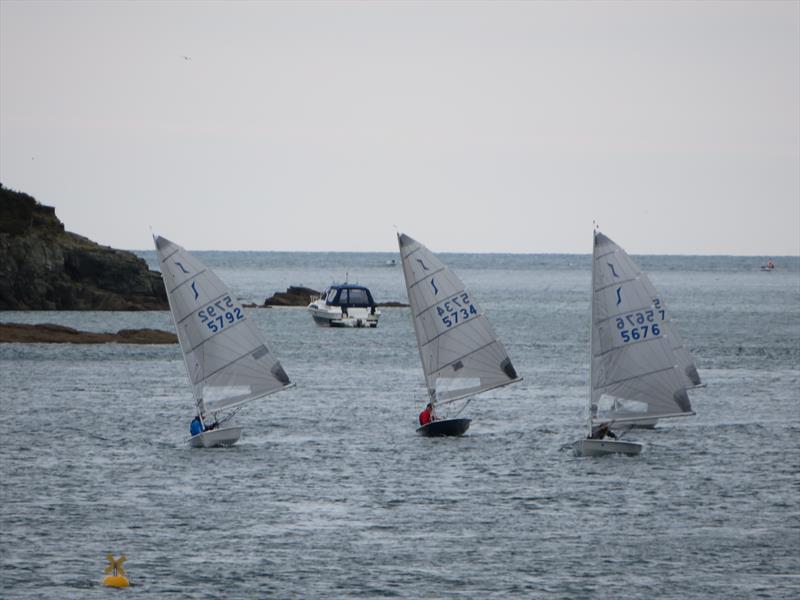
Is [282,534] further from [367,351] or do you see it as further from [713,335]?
[713,335]

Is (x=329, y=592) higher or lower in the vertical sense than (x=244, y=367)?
lower

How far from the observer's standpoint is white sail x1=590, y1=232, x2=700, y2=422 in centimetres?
5094

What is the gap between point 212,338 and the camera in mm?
53938

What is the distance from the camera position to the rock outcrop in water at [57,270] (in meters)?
134

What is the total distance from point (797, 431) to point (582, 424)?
910cm

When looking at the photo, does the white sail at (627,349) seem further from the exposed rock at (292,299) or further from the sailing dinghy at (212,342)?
the exposed rock at (292,299)

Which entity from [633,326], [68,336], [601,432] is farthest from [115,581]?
[68,336]

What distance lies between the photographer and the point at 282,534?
38.8m

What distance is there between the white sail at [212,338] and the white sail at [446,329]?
6137mm

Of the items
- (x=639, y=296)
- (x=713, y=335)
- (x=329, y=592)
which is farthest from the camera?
(x=713, y=335)

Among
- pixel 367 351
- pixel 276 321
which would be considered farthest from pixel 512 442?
pixel 276 321

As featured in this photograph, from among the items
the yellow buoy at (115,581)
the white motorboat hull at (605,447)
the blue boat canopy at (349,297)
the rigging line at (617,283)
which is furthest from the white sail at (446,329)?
the blue boat canopy at (349,297)

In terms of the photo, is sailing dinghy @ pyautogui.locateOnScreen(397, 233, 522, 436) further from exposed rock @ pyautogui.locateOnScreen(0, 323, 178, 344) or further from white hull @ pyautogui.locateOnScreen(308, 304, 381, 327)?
white hull @ pyautogui.locateOnScreen(308, 304, 381, 327)

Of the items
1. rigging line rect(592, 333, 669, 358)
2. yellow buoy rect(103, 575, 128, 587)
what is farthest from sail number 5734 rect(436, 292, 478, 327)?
yellow buoy rect(103, 575, 128, 587)
